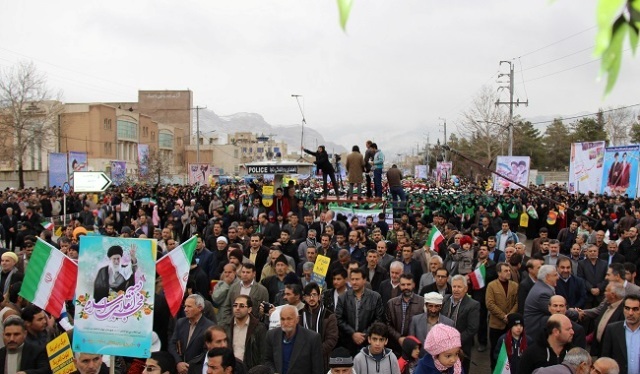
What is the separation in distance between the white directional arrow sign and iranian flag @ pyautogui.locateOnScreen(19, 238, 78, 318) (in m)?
9.83

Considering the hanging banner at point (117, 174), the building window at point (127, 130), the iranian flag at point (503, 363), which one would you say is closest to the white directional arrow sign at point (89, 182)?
the iranian flag at point (503, 363)

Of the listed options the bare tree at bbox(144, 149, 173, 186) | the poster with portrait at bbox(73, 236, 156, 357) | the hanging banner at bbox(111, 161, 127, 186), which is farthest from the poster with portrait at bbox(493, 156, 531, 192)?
the bare tree at bbox(144, 149, 173, 186)

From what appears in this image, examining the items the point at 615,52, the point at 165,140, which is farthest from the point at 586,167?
the point at 165,140

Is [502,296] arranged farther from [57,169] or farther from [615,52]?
[57,169]

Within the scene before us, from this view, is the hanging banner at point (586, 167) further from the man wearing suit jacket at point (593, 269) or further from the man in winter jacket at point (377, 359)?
the man in winter jacket at point (377, 359)

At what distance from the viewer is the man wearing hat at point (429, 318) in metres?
6.39

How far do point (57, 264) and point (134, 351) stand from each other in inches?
71.4

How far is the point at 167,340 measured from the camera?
7.10 m

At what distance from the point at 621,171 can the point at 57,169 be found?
25.9 meters

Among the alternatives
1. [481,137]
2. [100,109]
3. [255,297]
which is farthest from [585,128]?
[255,297]

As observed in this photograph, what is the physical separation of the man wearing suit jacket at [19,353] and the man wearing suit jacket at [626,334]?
16.6 feet

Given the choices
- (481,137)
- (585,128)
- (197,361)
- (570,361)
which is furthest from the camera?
(585,128)

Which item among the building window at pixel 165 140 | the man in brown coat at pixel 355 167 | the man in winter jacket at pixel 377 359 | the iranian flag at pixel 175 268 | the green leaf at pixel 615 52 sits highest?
the building window at pixel 165 140

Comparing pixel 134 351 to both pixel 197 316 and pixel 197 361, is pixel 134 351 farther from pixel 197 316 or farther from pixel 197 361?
pixel 197 316
